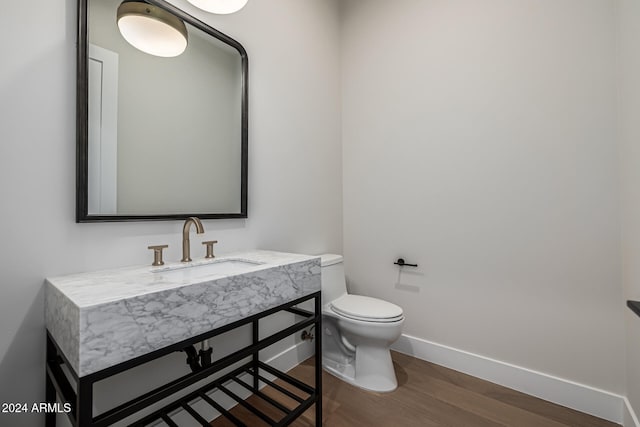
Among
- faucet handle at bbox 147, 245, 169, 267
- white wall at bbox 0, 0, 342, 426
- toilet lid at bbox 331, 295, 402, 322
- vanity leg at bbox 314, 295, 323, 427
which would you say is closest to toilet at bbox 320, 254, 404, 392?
toilet lid at bbox 331, 295, 402, 322

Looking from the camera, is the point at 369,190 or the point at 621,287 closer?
the point at 621,287

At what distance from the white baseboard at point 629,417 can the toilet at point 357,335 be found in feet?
3.35

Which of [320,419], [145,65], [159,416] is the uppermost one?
[145,65]

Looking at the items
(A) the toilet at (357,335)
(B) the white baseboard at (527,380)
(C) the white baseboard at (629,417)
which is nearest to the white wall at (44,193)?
(A) the toilet at (357,335)

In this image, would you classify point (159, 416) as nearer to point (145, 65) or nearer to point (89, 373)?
point (89, 373)

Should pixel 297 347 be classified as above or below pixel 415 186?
below

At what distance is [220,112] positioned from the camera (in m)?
1.46

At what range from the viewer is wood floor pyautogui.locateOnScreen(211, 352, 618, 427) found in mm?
1378

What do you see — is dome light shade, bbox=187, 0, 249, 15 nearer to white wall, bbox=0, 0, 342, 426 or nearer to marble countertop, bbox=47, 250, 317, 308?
white wall, bbox=0, 0, 342, 426

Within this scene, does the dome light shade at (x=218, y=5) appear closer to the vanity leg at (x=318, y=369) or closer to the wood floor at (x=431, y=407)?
the vanity leg at (x=318, y=369)

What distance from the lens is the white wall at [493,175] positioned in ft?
4.71

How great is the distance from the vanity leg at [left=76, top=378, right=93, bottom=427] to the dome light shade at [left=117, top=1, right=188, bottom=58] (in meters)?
1.21

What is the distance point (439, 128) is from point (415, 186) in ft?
1.36

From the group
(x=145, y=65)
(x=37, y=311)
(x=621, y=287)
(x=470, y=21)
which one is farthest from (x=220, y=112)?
(x=621, y=287)
